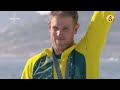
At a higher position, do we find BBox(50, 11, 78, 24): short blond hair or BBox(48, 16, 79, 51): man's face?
BBox(50, 11, 78, 24): short blond hair

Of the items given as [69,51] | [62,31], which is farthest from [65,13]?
[69,51]

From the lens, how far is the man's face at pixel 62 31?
2484 millimetres

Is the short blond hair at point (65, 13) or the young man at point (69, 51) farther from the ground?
the short blond hair at point (65, 13)

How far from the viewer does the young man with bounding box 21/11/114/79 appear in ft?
8.03

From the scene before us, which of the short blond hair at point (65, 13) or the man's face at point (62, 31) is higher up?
the short blond hair at point (65, 13)

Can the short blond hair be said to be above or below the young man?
above

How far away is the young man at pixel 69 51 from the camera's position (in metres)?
2.45

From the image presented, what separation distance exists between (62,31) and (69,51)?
0.15m

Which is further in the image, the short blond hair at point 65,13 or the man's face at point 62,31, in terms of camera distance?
the man's face at point 62,31

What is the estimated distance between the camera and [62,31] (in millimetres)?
2480

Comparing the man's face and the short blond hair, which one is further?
the man's face

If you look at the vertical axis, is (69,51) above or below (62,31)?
below

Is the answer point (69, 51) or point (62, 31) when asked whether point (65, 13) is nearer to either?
point (62, 31)
